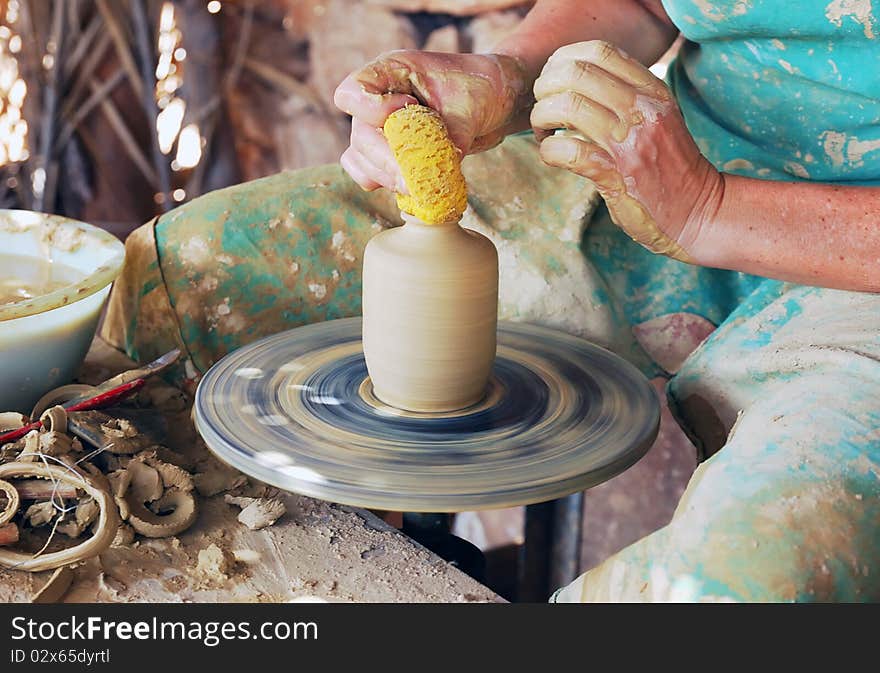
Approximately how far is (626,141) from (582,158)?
68 millimetres

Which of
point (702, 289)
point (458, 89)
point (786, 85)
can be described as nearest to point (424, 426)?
point (458, 89)

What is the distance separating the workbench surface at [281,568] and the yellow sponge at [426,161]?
0.47 m

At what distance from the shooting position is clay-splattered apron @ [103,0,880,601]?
118 cm

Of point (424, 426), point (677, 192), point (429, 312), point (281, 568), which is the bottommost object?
point (281, 568)

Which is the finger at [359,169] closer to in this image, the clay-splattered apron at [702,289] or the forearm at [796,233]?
the clay-splattered apron at [702,289]

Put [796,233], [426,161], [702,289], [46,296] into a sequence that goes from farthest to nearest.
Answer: [702,289] < [46,296] < [796,233] < [426,161]

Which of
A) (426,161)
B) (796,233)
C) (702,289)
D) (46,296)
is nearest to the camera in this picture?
(426,161)

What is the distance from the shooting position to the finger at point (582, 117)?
4.62ft

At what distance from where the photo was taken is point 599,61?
55.4 inches

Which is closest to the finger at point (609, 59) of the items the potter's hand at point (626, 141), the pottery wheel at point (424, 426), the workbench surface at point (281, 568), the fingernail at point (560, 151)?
the potter's hand at point (626, 141)

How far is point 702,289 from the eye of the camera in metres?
1.83

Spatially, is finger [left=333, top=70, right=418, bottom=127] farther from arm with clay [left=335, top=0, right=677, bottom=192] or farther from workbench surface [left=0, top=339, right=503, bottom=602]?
workbench surface [left=0, top=339, right=503, bottom=602]

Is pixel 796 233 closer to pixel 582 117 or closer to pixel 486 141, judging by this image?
pixel 582 117

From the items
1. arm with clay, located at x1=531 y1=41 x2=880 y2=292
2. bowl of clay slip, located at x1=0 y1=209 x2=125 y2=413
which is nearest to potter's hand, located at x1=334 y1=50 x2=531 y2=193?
arm with clay, located at x1=531 y1=41 x2=880 y2=292
